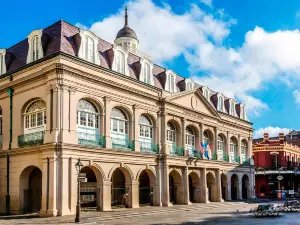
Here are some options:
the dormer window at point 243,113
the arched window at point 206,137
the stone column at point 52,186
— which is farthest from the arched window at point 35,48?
the dormer window at point 243,113

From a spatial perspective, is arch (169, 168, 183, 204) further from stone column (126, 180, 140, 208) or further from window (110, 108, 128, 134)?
window (110, 108, 128, 134)

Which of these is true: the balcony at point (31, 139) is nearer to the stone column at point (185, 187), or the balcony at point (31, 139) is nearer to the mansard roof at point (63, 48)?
the mansard roof at point (63, 48)

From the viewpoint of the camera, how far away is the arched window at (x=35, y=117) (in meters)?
28.7

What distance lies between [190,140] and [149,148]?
727 cm

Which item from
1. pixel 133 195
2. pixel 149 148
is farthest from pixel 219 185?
pixel 133 195

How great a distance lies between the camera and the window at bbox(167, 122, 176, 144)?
3741cm

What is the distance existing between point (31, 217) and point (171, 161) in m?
13.7

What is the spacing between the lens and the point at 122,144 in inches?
1246

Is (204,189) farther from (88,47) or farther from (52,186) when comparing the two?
(88,47)

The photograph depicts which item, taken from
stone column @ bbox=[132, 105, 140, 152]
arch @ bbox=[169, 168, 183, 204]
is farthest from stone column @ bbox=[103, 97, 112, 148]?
arch @ bbox=[169, 168, 183, 204]

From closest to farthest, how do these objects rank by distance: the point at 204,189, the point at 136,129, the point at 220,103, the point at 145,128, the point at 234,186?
the point at 136,129
the point at 145,128
the point at 204,189
the point at 220,103
the point at 234,186

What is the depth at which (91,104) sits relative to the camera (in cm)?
2992

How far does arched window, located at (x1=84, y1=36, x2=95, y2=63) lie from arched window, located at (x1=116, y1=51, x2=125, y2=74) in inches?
104

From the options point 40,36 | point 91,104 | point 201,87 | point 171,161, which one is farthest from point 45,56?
point 201,87
